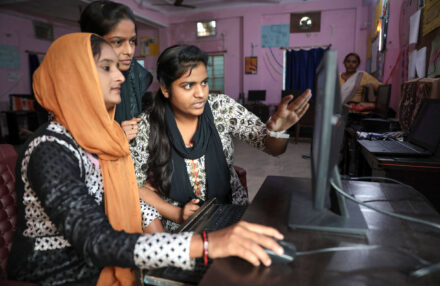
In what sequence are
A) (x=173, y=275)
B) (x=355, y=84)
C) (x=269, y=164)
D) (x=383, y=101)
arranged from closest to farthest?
1. (x=173, y=275)
2. (x=383, y=101)
3. (x=355, y=84)
4. (x=269, y=164)

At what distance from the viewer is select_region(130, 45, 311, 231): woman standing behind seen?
1196 mm

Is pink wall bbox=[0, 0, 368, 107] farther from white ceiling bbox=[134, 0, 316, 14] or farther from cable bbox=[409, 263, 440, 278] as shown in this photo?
cable bbox=[409, 263, 440, 278]

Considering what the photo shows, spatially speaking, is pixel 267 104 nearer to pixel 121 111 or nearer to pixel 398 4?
pixel 398 4

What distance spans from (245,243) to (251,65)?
23.9 feet

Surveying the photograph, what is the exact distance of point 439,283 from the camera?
47 cm

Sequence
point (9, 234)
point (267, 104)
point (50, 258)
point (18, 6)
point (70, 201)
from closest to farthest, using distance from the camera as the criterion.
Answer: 1. point (70, 201)
2. point (50, 258)
3. point (9, 234)
4. point (18, 6)
5. point (267, 104)

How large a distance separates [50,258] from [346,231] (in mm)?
751

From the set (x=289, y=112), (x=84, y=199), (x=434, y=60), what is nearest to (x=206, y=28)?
(x=434, y=60)

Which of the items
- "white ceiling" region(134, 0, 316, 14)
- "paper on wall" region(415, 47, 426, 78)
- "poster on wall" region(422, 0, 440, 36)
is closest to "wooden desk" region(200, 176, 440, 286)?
"poster on wall" region(422, 0, 440, 36)

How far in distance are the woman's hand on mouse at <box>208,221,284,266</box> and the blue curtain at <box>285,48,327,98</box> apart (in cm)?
684

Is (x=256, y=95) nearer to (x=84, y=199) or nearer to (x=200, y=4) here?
(x=200, y=4)

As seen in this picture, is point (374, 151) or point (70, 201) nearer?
point (70, 201)

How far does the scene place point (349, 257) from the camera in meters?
0.55

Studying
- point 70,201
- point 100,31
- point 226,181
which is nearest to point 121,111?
point 100,31
